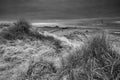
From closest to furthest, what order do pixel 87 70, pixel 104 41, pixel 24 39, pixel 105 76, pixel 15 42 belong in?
pixel 105 76 → pixel 87 70 → pixel 104 41 → pixel 15 42 → pixel 24 39

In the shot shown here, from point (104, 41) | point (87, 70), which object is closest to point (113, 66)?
point (87, 70)

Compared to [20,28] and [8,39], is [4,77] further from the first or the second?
[20,28]

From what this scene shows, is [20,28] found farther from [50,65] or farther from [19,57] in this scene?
[50,65]

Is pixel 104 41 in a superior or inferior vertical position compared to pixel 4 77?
superior

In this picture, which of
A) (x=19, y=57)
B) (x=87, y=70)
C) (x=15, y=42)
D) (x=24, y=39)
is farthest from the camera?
(x=24, y=39)

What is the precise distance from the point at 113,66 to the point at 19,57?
7.25ft

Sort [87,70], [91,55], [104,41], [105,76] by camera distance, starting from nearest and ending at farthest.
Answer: [105,76], [87,70], [91,55], [104,41]

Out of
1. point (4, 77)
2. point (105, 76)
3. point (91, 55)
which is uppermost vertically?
point (91, 55)

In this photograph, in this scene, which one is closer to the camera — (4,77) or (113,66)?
(113,66)

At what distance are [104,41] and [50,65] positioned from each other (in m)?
1.18

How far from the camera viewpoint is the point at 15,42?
13.6 feet

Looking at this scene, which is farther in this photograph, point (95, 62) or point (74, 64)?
point (74, 64)

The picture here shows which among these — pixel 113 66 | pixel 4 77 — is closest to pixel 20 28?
pixel 4 77

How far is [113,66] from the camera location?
6.11 feet
